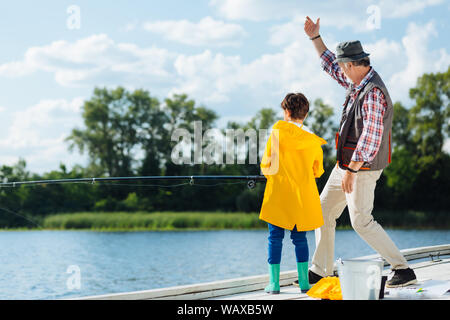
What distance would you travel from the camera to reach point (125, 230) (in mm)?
34562

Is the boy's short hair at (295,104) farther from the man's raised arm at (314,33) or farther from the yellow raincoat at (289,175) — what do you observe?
the man's raised arm at (314,33)

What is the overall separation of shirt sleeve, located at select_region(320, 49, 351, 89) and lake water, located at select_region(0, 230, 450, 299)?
9667 millimetres

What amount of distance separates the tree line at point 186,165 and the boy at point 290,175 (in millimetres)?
27268

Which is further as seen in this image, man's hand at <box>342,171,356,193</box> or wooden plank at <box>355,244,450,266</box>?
wooden plank at <box>355,244,450,266</box>

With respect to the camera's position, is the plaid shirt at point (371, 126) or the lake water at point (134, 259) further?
the lake water at point (134, 259)

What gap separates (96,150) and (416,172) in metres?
23.6

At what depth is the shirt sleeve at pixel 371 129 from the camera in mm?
3072

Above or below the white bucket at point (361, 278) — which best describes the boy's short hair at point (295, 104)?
above

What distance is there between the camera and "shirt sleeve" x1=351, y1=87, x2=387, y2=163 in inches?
121

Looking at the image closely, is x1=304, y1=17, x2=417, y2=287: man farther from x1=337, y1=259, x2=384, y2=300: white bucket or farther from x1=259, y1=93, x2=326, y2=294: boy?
x1=337, y1=259, x2=384, y2=300: white bucket

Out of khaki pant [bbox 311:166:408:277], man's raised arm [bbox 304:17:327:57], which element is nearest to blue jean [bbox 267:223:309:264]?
khaki pant [bbox 311:166:408:277]

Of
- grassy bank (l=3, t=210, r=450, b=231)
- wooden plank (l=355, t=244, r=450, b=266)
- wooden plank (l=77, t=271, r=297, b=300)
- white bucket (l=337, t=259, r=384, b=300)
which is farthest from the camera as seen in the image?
grassy bank (l=3, t=210, r=450, b=231)

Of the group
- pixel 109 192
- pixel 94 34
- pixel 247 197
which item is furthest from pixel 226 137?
pixel 94 34

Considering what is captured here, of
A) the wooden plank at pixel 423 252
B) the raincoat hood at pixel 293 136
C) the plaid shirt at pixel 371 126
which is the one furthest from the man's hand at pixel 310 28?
the wooden plank at pixel 423 252
